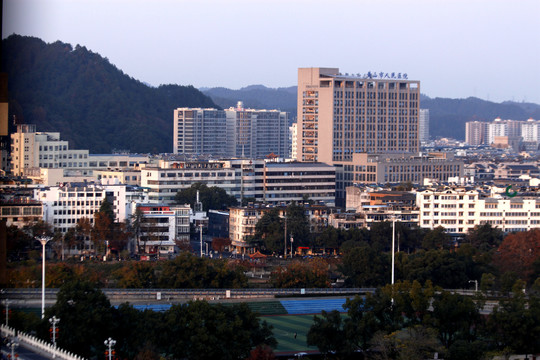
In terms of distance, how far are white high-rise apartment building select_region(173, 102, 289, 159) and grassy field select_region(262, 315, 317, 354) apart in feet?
100

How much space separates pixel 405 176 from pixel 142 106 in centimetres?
2449

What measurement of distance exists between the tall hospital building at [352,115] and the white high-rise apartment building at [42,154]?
26.6 ft

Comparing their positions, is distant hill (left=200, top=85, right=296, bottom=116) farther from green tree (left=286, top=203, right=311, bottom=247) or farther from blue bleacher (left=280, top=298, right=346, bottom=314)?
blue bleacher (left=280, top=298, right=346, bottom=314)

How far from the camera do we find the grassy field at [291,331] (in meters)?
12.0

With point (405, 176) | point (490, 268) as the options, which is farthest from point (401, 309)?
point (405, 176)

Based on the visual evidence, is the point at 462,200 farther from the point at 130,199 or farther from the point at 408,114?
the point at 408,114

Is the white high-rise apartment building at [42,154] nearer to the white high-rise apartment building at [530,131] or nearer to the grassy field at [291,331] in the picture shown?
the grassy field at [291,331]

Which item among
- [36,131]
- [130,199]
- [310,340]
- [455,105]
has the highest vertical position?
[455,105]

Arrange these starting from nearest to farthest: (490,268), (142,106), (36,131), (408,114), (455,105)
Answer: (490,268) → (36,131) → (408,114) → (142,106) → (455,105)

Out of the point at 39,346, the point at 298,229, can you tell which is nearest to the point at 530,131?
the point at 298,229

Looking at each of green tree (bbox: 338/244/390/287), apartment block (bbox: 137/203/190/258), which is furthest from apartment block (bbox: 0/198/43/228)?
green tree (bbox: 338/244/390/287)

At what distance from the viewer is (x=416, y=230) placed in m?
21.4

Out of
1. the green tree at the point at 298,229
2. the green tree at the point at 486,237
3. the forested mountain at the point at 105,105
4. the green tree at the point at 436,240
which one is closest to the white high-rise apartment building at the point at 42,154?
Answer: the forested mountain at the point at 105,105

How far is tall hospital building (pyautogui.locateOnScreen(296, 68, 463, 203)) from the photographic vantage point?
33500mm
